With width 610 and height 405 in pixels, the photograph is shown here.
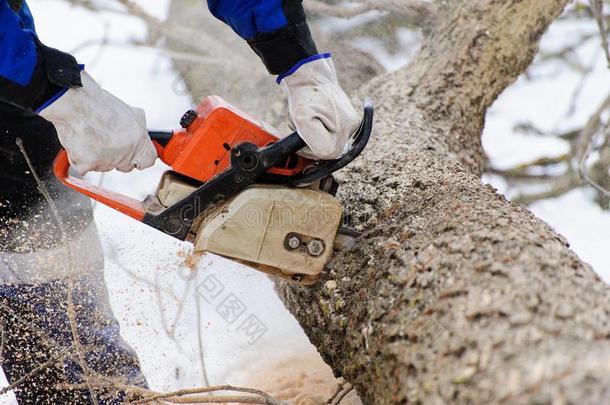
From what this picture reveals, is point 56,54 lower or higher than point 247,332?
higher

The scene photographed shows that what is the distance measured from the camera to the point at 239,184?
160 centimetres

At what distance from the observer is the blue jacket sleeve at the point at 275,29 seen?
158 centimetres

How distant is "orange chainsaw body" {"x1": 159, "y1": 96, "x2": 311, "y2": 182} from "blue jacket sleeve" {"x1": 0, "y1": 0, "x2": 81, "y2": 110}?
306 millimetres

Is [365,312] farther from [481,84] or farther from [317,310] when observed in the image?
[481,84]

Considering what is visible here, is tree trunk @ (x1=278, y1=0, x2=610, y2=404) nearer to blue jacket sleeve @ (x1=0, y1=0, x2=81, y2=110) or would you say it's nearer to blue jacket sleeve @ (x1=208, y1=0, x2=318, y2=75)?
blue jacket sleeve @ (x1=208, y1=0, x2=318, y2=75)

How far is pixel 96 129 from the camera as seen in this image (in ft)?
5.18

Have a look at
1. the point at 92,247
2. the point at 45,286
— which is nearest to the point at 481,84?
the point at 92,247

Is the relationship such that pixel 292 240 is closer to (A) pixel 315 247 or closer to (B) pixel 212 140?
(A) pixel 315 247

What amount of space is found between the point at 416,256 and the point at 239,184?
0.49 m

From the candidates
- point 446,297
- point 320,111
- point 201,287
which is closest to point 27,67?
point 320,111

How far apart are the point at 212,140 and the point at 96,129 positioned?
0.30 m

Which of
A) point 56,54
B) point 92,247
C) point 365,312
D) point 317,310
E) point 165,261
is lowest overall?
point 165,261

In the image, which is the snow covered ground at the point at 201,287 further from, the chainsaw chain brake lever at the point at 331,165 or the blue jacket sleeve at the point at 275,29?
the blue jacket sleeve at the point at 275,29

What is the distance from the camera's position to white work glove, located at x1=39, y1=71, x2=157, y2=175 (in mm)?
1570
